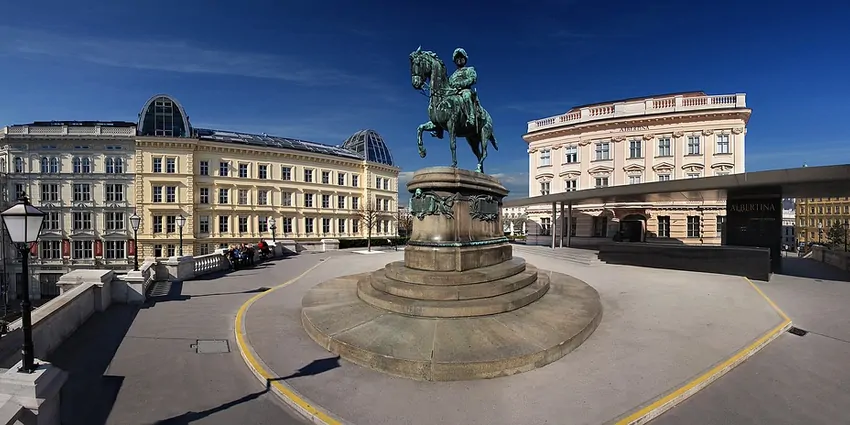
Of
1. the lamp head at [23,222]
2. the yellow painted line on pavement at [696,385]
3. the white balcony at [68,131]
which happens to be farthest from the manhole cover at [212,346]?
the white balcony at [68,131]

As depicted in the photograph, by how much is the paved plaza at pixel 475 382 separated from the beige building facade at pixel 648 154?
27083mm

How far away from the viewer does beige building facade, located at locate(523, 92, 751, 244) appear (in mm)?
31453

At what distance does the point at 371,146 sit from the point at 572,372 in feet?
178

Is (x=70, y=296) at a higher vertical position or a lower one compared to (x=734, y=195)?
lower

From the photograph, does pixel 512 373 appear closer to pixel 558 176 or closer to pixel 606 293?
pixel 606 293

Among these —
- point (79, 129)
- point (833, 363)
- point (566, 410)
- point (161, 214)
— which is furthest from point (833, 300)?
point (79, 129)

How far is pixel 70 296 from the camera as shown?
738cm

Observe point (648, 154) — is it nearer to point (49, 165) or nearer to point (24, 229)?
point (24, 229)

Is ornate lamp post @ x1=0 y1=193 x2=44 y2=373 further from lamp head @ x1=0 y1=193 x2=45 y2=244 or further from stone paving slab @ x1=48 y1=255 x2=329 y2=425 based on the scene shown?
stone paving slab @ x1=48 y1=255 x2=329 y2=425

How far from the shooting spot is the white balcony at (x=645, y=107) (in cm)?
3148

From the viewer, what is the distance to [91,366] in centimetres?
563

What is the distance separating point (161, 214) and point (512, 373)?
4904 cm

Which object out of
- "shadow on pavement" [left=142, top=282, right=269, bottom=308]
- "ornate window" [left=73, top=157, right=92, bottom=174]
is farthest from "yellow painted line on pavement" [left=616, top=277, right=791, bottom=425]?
"ornate window" [left=73, top=157, right=92, bottom=174]

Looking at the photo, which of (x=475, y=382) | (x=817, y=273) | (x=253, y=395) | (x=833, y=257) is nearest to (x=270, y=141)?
(x=253, y=395)
